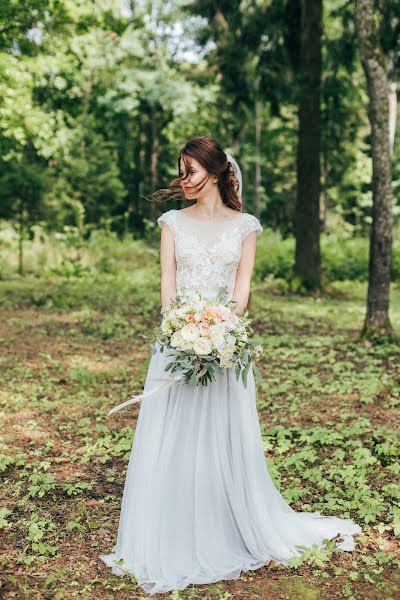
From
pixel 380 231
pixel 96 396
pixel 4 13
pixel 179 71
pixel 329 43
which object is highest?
pixel 179 71

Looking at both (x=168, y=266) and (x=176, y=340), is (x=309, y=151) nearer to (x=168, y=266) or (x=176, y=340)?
(x=168, y=266)

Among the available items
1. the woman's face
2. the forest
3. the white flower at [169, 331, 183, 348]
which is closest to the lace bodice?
the woman's face

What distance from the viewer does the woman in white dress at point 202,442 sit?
12.8 feet

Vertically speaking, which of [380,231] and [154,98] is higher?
[154,98]

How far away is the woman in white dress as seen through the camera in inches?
154

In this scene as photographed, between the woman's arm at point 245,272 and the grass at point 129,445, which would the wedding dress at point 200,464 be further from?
the grass at point 129,445

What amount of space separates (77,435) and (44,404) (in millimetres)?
997

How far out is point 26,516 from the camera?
4570 mm

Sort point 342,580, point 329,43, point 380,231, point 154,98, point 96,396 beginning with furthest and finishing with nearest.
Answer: point 154,98 < point 329,43 < point 380,231 < point 96,396 < point 342,580

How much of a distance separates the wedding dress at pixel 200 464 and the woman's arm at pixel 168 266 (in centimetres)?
4

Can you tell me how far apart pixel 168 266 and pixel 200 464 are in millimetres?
1237

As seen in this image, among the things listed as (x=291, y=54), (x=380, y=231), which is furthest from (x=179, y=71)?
(x=380, y=231)

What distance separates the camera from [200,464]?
157 inches

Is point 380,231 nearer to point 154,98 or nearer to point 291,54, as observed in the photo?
point 291,54
